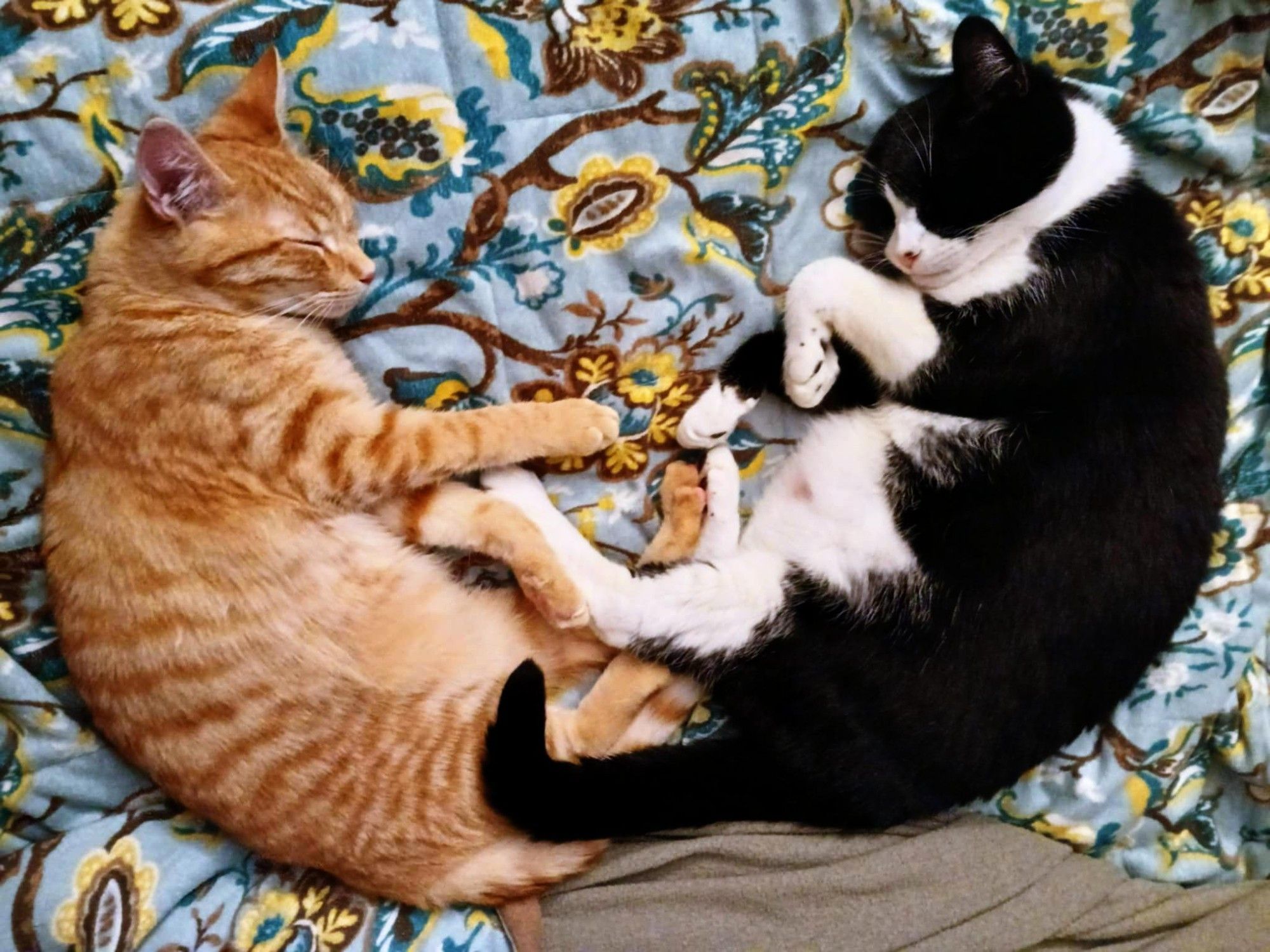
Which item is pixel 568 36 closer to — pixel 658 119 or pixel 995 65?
pixel 658 119

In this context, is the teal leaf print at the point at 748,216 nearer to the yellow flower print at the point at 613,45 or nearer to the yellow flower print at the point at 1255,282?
the yellow flower print at the point at 613,45

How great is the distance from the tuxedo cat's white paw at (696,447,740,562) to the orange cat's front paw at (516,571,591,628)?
23 centimetres

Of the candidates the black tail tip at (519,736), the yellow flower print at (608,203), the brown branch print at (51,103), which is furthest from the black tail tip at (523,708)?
the brown branch print at (51,103)

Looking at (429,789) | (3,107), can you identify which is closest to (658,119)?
(3,107)

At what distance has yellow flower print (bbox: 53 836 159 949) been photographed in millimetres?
1191

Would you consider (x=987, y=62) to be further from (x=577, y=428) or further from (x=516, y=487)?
(x=516, y=487)

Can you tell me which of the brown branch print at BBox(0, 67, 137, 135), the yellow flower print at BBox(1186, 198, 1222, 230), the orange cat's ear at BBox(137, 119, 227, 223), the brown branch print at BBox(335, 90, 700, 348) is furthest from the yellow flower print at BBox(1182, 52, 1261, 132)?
the brown branch print at BBox(0, 67, 137, 135)

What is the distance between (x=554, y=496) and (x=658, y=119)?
2.09ft

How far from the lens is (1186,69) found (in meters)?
1.40

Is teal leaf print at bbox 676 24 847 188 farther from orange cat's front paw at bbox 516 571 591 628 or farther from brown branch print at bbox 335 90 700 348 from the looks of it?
orange cat's front paw at bbox 516 571 591 628

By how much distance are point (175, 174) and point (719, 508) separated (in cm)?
93

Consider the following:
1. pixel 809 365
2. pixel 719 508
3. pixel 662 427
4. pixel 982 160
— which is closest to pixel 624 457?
pixel 662 427

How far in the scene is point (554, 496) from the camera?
1464 mm

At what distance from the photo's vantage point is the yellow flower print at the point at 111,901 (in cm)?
119
